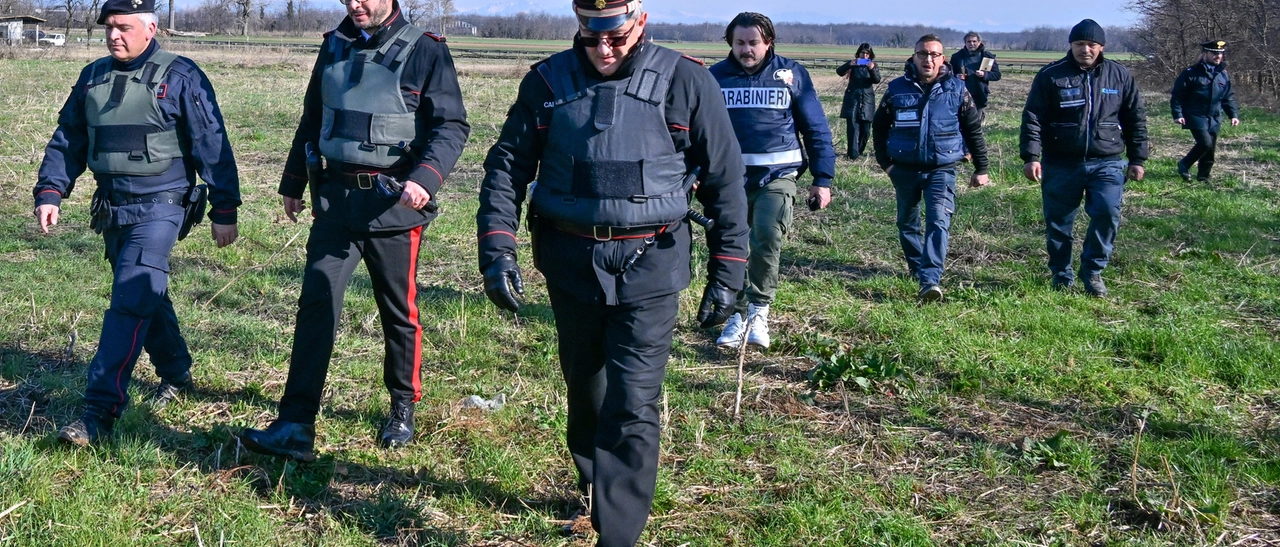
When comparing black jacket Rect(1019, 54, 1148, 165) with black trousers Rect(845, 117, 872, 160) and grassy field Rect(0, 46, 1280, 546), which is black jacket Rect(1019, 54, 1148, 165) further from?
black trousers Rect(845, 117, 872, 160)

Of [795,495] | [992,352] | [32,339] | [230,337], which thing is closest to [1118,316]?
[992,352]

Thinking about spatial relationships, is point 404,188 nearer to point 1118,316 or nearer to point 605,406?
point 605,406

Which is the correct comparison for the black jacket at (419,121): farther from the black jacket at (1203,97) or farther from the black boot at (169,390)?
the black jacket at (1203,97)

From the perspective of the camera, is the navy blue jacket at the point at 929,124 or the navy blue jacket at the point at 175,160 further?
the navy blue jacket at the point at 929,124

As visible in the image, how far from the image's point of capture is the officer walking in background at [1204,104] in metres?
12.7

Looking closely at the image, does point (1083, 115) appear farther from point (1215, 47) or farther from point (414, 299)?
point (1215, 47)

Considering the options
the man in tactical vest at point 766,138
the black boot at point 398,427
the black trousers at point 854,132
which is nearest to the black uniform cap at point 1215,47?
the black trousers at point 854,132

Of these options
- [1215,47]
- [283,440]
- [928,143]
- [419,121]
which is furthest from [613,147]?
[1215,47]

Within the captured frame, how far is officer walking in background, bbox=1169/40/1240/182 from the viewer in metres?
12.7

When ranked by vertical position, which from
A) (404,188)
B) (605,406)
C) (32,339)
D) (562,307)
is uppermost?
(404,188)

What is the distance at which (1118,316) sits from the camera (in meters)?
7.10

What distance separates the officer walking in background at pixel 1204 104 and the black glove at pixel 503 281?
38.4 ft

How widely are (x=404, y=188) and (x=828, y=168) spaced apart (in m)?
3.07

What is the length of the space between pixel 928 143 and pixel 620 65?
4.80 meters
